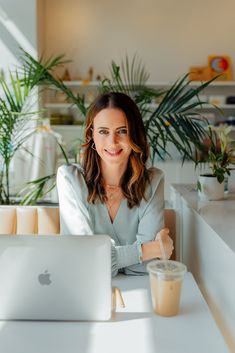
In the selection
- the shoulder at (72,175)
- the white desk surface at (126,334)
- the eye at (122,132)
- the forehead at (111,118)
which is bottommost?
the white desk surface at (126,334)

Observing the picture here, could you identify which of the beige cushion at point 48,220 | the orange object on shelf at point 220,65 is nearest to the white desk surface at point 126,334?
the beige cushion at point 48,220

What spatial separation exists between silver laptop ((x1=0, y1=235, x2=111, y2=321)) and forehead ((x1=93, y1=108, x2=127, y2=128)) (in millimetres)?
623

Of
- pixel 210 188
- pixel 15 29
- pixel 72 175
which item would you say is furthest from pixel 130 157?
pixel 15 29

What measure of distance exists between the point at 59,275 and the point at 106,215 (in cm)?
57

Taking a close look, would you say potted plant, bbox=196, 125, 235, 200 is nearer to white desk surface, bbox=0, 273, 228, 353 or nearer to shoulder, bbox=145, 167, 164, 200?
shoulder, bbox=145, 167, 164, 200

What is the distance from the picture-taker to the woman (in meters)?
1.61

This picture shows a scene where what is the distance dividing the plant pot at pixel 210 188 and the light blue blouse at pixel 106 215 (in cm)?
25

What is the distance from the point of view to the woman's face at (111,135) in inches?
63.2

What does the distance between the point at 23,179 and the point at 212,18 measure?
305 cm

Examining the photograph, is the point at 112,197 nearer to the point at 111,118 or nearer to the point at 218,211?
the point at 111,118

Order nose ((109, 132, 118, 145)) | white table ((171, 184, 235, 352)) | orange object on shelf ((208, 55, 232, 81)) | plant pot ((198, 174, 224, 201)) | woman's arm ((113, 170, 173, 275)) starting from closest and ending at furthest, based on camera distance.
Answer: white table ((171, 184, 235, 352)) → woman's arm ((113, 170, 173, 275)) → nose ((109, 132, 118, 145)) → plant pot ((198, 174, 224, 201)) → orange object on shelf ((208, 55, 232, 81))

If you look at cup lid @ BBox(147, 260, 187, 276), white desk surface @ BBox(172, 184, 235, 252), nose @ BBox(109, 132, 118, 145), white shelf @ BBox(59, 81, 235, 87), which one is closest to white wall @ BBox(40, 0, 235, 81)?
white shelf @ BBox(59, 81, 235, 87)

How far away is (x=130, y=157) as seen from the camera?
1711 millimetres

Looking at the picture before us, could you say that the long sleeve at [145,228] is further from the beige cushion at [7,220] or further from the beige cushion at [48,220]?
the beige cushion at [7,220]
